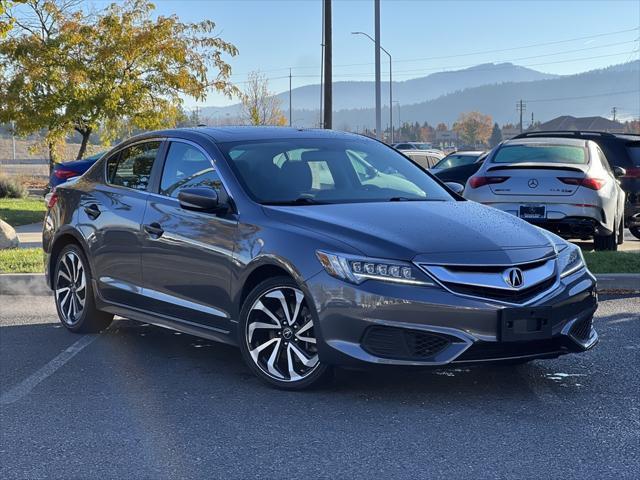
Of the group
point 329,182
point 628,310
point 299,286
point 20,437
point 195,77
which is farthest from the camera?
point 195,77

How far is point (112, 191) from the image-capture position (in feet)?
24.2

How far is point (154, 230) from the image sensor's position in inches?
263

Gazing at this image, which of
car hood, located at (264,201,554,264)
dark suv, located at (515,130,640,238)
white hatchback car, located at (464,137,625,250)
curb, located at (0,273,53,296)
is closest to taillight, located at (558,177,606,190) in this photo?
white hatchback car, located at (464,137,625,250)

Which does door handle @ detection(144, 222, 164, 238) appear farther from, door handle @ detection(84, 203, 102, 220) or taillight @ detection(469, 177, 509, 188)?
taillight @ detection(469, 177, 509, 188)

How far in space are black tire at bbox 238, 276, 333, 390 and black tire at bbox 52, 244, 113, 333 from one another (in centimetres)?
209

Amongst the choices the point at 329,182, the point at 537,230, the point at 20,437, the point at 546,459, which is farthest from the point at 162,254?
the point at 546,459

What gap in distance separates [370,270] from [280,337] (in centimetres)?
82

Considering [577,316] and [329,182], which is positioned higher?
[329,182]

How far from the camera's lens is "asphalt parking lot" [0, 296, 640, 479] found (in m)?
4.41

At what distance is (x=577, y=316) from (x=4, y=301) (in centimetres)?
608

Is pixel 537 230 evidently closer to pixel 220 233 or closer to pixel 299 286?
pixel 299 286

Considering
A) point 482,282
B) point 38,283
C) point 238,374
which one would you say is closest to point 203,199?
point 238,374

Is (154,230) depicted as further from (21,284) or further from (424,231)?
(21,284)

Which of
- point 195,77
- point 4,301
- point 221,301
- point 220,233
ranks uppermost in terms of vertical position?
point 195,77
